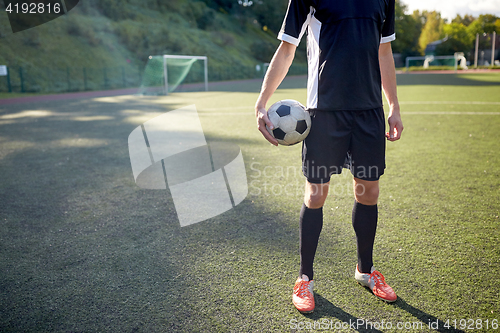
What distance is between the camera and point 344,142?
74.8 inches

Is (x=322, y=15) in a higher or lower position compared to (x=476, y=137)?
higher

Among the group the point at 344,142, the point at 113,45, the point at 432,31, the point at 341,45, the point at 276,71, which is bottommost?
the point at 344,142

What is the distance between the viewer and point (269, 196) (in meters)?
3.65

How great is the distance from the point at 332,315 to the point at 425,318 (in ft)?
1.52

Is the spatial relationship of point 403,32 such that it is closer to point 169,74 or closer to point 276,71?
point 169,74

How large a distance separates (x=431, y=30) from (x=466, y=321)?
102m

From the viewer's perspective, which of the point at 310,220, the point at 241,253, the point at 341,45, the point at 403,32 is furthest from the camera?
the point at 403,32

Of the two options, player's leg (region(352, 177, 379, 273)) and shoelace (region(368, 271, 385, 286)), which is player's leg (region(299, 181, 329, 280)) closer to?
player's leg (region(352, 177, 379, 273))

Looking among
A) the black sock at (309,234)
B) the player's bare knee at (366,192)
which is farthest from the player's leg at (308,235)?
the player's bare knee at (366,192)

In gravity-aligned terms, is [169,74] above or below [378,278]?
above

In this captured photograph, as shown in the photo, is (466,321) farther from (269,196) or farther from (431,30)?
(431,30)

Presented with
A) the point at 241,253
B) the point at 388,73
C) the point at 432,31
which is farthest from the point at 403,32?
the point at 241,253

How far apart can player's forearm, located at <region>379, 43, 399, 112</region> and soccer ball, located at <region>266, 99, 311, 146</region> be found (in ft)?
1.76

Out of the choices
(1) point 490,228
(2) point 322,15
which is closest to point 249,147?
(1) point 490,228
